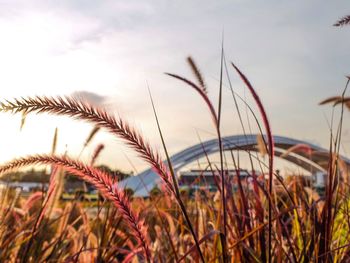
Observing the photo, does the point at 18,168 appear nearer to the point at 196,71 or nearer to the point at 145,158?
the point at 145,158

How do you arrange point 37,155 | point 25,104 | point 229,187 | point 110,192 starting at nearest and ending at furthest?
point 25,104 → point 110,192 → point 37,155 → point 229,187

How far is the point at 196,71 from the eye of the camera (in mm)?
2023

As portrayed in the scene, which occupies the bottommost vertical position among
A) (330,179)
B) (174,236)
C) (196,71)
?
(174,236)

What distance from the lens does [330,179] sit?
5.86 ft

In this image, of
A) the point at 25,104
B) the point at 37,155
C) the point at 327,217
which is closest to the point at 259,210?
the point at 327,217

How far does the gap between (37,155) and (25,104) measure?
14.5 inches

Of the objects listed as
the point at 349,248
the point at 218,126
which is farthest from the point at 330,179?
the point at 218,126

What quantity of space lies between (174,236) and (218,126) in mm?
1931

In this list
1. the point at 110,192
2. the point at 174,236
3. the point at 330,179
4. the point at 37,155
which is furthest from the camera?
the point at 174,236

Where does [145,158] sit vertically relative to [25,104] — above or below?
below

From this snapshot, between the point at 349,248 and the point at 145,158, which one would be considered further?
the point at 349,248

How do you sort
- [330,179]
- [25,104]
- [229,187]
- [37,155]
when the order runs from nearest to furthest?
[25,104] → [37,155] → [330,179] → [229,187]

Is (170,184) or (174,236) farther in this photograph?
(174,236)

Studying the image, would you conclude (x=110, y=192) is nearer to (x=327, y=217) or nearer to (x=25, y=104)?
(x=25, y=104)
